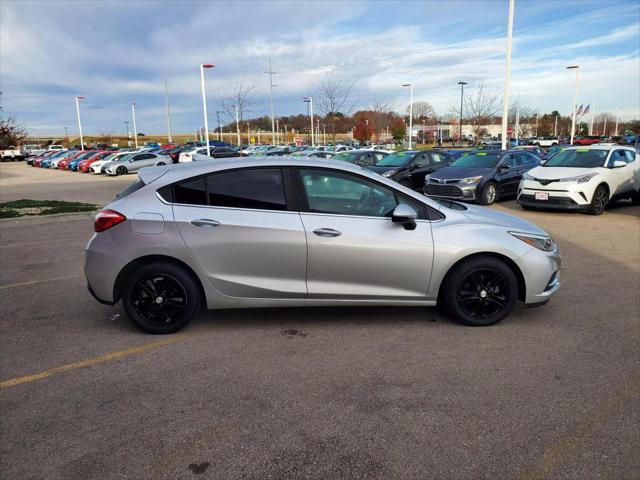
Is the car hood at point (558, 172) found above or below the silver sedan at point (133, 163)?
above

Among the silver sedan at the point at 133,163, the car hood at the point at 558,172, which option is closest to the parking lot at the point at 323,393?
the car hood at the point at 558,172

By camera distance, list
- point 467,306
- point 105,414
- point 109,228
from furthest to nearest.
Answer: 1. point 467,306
2. point 109,228
3. point 105,414

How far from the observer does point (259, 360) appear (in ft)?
13.2

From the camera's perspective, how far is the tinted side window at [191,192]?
4.45m

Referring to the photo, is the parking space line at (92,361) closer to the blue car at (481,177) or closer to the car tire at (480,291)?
the car tire at (480,291)

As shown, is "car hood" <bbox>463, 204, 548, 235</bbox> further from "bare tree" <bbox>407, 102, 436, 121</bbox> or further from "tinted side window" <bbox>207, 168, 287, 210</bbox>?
"bare tree" <bbox>407, 102, 436, 121</bbox>

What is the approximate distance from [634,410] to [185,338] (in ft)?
11.7

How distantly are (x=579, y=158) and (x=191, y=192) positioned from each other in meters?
11.6

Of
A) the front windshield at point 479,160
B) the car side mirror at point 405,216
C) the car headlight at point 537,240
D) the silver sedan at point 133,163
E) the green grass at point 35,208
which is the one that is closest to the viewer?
the car side mirror at point 405,216

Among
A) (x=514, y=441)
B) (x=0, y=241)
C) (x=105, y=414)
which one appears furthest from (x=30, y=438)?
(x=0, y=241)

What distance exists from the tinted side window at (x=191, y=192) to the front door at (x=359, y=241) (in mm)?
883

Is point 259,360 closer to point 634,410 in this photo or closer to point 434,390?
point 434,390

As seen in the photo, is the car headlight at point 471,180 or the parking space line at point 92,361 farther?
the car headlight at point 471,180

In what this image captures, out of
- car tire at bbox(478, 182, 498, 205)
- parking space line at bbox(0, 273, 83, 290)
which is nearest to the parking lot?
parking space line at bbox(0, 273, 83, 290)
